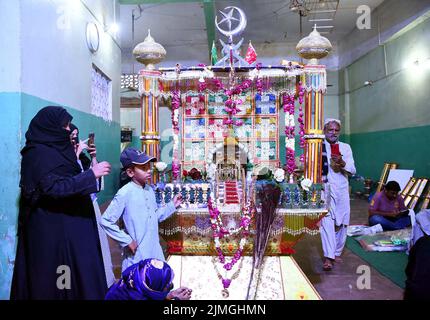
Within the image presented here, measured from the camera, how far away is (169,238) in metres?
4.07

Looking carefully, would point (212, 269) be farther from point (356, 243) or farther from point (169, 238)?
point (356, 243)

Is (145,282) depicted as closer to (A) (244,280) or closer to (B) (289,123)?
(A) (244,280)

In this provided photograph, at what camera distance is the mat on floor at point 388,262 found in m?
3.87

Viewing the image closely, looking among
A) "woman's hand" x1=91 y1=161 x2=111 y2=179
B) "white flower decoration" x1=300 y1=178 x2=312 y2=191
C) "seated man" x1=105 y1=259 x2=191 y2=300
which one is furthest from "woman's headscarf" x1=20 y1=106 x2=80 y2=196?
"white flower decoration" x1=300 y1=178 x2=312 y2=191

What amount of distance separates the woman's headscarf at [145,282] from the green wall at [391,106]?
6911 mm

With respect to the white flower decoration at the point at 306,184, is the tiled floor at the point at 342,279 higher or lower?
lower

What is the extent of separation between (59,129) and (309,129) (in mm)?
2804

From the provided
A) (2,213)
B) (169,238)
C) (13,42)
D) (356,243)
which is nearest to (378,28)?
(356,243)

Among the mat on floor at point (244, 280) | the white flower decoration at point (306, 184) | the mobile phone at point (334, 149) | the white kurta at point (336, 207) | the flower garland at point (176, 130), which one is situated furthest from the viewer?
the flower garland at point (176, 130)

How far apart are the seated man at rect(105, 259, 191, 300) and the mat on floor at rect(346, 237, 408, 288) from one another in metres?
3.02
